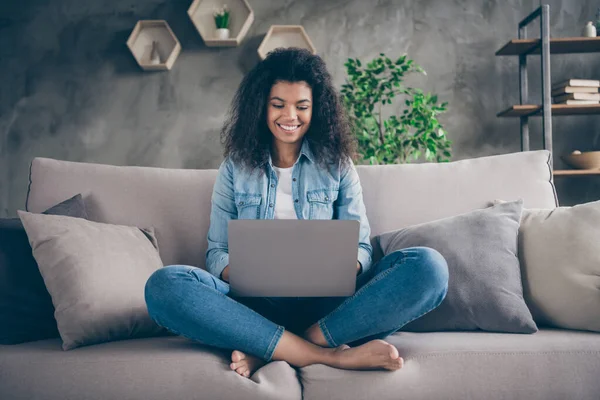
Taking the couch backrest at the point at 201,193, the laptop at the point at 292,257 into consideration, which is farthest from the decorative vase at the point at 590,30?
the laptop at the point at 292,257

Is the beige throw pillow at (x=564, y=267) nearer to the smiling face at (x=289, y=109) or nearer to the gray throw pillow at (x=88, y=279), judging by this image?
the smiling face at (x=289, y=109)

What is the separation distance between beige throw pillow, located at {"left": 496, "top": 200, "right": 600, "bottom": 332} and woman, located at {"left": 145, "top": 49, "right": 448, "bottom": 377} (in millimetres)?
358

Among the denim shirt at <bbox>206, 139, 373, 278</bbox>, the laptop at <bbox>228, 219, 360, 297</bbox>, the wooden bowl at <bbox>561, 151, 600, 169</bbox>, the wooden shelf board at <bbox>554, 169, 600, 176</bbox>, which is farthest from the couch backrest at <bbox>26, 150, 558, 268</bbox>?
the wooden bowl at <bbox>561, 151, 600, 169</bbox>

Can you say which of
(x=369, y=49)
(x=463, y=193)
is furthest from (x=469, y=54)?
(x=463, y=193)

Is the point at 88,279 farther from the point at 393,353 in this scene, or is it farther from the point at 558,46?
the point at 558,46

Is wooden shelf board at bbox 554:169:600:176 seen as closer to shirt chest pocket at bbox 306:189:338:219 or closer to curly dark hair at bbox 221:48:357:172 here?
curly dark hair at bbox 221:48:357:172

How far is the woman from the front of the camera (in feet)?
4.33

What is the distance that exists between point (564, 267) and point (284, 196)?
2.65 feet

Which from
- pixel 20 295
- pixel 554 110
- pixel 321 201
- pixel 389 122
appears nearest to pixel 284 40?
pixel 389 122

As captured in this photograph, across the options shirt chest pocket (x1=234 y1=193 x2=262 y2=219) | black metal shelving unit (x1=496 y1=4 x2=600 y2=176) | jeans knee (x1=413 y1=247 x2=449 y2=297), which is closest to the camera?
jeans knee (x1=413 y1=247 x2=449 y2=297)

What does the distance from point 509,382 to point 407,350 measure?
23 cm

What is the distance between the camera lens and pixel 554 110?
333 centimetres

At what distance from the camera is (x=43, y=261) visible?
1481 mm

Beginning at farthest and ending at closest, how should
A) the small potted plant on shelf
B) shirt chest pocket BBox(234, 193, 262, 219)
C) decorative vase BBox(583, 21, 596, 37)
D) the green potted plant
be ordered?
the small potted plant on shelf
decorative vase BBox(583, 21, 596, 37)
the green potted plant
shirt chest pocket BBox(234, 193, 262, 219)
